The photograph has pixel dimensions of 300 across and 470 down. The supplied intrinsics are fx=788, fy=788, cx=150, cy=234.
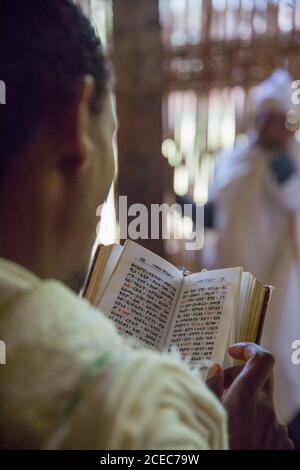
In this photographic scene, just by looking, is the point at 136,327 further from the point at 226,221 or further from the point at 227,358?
the point at 226,221

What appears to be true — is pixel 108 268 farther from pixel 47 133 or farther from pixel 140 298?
pixel 47 133

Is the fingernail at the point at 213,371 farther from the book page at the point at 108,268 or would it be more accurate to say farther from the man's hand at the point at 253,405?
the book page at the point at 108,268

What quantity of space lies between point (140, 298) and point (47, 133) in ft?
0.80

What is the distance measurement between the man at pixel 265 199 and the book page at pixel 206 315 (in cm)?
105

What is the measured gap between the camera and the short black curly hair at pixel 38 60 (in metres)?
0.91

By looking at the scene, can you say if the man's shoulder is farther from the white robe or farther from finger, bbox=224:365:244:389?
the white robe

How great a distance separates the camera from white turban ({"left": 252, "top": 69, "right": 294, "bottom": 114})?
6.48ft

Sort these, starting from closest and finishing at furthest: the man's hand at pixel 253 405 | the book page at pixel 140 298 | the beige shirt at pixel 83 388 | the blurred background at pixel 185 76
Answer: the beige shirt at pixel 83 388, the man's hand at pixel 253 405, the book page at pixel 140 298, the blurred background at pixel 185 76

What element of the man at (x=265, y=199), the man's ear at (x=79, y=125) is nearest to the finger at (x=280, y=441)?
the man's ear at (x=79, y=125)

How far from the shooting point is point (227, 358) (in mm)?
958

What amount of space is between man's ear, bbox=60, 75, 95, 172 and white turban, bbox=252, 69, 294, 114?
104 centimetres

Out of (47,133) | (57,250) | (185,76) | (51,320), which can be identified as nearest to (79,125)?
(47,133)

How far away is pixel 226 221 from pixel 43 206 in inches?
Answer: 63.0
